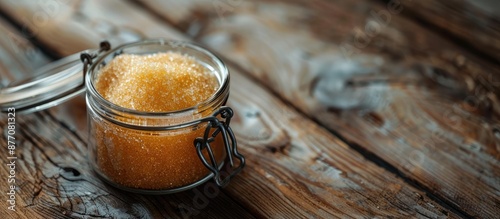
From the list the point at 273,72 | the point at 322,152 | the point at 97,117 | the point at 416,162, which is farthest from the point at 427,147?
the point at 97,117

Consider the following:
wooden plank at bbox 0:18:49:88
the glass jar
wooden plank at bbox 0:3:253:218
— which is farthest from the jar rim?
wooden plank at bbox 0:18:49:88

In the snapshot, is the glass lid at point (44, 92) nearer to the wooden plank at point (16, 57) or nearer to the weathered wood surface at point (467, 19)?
the wooden plank at point (16, 57)

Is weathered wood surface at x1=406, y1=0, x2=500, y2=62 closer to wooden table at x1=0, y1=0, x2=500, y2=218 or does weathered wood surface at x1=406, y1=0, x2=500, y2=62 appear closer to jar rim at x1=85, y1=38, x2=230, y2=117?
wooden table at x1=0, y1=0, x2=500, y2=218

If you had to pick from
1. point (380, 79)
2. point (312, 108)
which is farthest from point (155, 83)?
point (380, 79)

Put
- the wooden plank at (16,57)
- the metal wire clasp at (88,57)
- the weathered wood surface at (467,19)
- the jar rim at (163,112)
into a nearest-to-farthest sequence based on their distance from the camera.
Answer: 1. the jar rim at (163,112)
2. the metal wire clasp at (88,57)
3. the wooden plank at (16,57)
4. the weathered wood surface at (467,19)

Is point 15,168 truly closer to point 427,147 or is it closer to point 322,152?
point 322,152

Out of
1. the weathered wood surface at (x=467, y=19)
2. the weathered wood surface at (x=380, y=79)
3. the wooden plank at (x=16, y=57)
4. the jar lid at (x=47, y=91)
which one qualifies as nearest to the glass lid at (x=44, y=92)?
the jar lid at (x=47, y=91)

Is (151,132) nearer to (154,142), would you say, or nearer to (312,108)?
(154,142)
